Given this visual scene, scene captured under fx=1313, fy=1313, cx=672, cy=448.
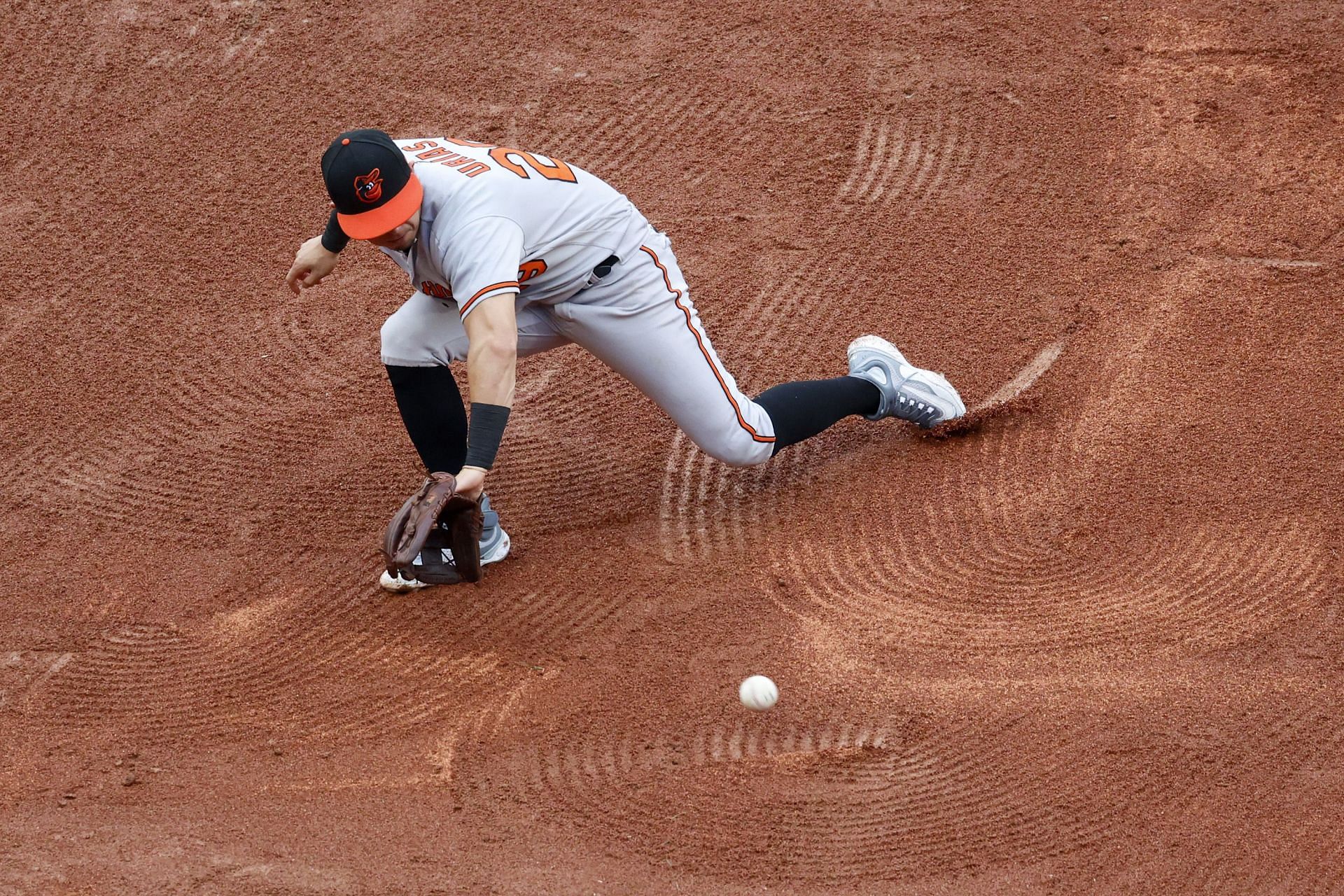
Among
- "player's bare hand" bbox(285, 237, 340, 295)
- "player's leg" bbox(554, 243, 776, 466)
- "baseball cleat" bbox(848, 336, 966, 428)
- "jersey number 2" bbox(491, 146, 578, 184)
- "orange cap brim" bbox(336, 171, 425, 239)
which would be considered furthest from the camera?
"baseball cleat" bbox(848, 336, 966, 428)

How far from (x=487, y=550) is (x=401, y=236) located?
122 centimetres

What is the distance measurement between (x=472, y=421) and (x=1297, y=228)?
399 centimetres

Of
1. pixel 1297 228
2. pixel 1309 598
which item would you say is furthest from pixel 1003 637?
pixel 1297 228

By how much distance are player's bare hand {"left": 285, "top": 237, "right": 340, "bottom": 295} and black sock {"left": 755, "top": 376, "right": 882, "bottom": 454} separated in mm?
1565

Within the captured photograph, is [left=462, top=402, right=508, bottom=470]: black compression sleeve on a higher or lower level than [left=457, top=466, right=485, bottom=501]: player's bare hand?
higher

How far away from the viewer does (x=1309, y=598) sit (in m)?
4.12

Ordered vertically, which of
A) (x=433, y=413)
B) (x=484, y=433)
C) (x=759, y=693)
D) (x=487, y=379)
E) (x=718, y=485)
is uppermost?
(x=487, y=379)

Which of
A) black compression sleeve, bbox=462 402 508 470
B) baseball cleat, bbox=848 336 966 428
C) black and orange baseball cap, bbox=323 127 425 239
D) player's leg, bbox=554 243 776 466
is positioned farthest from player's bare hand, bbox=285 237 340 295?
baseball cleat, bbox=848 336 966 428

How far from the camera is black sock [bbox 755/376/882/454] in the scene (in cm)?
462

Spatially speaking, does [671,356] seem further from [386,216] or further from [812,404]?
[386,216]

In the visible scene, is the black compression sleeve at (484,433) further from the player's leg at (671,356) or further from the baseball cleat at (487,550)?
the baseball cleat at (487,550)

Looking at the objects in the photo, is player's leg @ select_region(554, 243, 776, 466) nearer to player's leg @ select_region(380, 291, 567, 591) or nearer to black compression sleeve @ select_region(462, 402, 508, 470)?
player's leg @ select_region(380, 291, 567, 591)

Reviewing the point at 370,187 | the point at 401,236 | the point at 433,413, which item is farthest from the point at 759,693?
the point at 370,187

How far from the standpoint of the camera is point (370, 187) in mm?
3770
